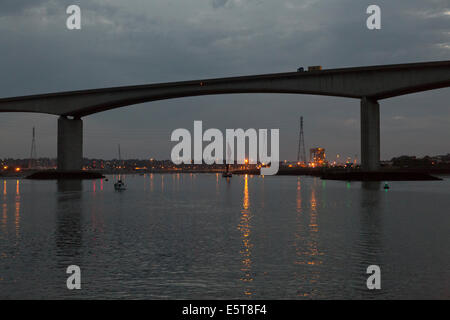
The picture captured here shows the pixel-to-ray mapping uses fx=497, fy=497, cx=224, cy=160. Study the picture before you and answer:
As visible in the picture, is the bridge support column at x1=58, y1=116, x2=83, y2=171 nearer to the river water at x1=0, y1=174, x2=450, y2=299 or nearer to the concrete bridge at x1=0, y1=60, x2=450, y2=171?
the concrete bridge at x1=0, y1=60, x2=450, y2=171

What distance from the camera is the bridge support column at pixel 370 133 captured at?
238 feet

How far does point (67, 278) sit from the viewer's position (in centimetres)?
1370

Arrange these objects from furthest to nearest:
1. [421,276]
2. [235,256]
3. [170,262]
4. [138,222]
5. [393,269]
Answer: [138,222], [235,256], [170,262], [393,269], [421,276]

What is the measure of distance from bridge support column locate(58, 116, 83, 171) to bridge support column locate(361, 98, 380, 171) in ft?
171

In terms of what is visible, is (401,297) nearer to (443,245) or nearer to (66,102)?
(443,245)

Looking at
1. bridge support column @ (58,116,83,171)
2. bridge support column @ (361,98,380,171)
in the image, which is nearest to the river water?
bridge support column @ (361,98,380,171)

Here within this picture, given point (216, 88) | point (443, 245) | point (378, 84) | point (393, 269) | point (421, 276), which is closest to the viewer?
point (421, 276)

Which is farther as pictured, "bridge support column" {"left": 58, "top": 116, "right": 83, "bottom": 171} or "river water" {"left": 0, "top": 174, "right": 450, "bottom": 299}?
"bridge support column" {"left": 58, "top": 116, "right": 83, "bottom": 171}

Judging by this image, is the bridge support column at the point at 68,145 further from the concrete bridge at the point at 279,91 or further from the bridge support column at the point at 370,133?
the bridge support column at the point at 370,133

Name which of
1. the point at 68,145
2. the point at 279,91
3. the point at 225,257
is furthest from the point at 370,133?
the point at 225,257

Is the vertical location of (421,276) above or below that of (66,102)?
below

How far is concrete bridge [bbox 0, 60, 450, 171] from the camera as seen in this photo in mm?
67125

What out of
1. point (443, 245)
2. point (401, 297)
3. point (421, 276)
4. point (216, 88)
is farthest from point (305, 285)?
point (216, 88)

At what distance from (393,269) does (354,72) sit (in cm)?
5952
